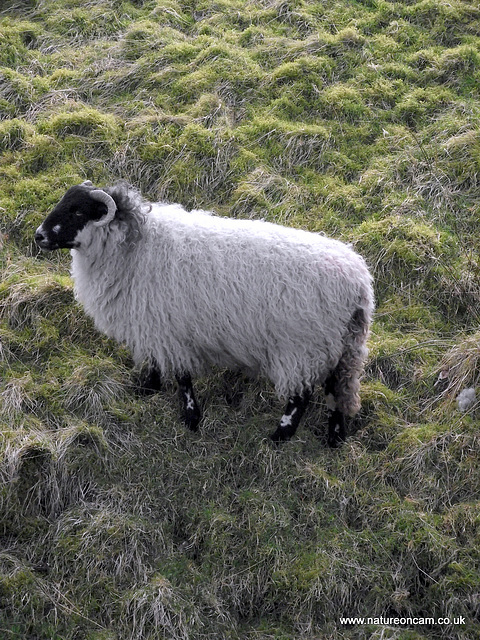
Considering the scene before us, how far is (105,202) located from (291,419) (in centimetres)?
234

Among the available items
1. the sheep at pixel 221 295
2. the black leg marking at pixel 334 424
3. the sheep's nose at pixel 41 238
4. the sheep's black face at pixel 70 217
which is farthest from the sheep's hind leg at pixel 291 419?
the sheep's nose at pixel 41 238

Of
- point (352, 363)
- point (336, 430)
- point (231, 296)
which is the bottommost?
point (336, 430)

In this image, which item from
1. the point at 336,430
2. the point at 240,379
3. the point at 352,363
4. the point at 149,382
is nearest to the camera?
the point at 352,363

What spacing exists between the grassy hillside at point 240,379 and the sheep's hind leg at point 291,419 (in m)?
0.10

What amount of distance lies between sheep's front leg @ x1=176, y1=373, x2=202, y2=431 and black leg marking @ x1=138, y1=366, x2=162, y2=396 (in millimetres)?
304

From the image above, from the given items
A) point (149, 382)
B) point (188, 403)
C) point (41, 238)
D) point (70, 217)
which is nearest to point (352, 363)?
point (188, 403)

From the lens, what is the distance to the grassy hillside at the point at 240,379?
17.2 feet

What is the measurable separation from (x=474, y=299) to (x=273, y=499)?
292 centimetres

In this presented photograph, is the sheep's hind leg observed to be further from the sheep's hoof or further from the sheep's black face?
the sheep's black face

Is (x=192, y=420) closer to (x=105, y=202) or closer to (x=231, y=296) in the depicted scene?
(x=231, y=296)

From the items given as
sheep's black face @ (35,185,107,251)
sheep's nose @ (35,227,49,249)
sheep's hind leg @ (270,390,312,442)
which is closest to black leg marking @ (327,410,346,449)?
sheep's hind leg @ (270,390,312,442)

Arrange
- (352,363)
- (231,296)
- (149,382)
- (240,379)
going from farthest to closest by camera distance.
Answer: (240,379) → (149,382) → (352,363) → (231,296)

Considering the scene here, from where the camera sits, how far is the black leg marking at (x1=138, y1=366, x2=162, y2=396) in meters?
6.41

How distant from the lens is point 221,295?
5891mm
